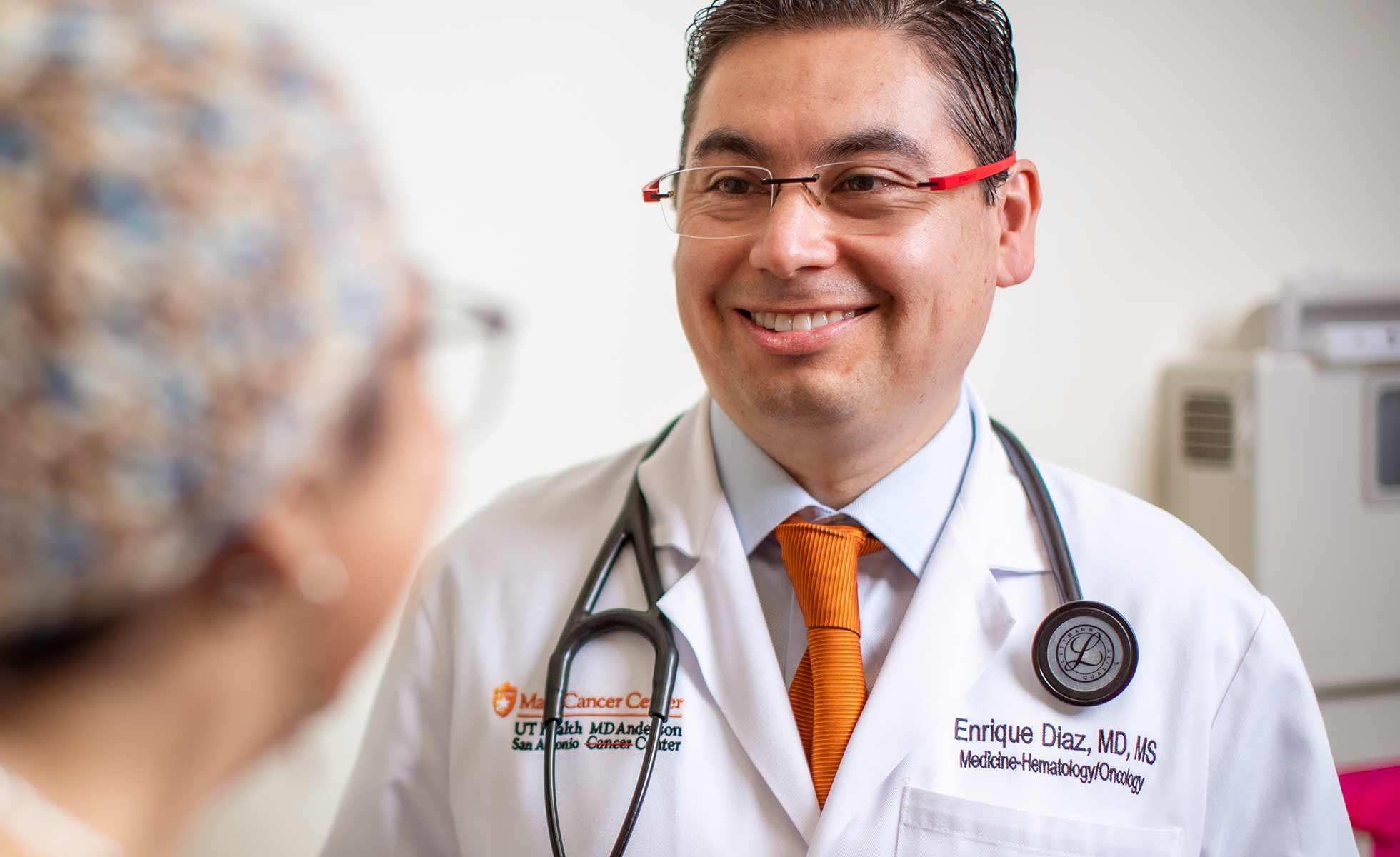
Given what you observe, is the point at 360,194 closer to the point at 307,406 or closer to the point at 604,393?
the point at 307,406

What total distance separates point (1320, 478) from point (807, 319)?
164 centimetres

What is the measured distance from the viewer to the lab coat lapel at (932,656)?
93 cm

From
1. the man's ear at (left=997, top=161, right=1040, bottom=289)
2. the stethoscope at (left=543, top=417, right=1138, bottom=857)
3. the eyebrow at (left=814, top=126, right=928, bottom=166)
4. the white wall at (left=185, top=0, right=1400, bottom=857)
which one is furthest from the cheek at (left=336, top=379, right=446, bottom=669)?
the white wall at (left=185, top=0, right=1400, bottom=857)

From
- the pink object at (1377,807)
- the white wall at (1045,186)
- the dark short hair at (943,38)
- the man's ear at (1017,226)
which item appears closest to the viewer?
the dark short hair at (943,38)

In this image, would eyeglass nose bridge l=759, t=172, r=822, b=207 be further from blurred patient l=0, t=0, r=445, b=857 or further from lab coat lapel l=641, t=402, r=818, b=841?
blurred patient l=0, t=0, r=445, b=857

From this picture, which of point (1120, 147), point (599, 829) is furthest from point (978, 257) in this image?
point (1120, 147)

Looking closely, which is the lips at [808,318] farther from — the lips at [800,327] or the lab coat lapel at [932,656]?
the lab coat lapel at [932,656]

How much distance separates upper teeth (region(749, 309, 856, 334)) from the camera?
3.29ft

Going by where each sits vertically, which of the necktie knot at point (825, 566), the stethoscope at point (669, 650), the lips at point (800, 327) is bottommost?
the stethoscope at point (669, 650)

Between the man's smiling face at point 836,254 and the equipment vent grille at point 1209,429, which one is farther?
the equipment vent grille at point 1209,429

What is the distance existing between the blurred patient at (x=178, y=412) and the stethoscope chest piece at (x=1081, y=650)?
2.49ft

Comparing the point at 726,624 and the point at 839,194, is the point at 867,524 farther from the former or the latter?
A: the point at 839,194

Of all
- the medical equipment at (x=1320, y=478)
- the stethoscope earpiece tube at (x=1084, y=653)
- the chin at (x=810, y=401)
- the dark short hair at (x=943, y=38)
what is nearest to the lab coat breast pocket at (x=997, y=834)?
the stethoscope earpiece tube at (x=1084, y=653)

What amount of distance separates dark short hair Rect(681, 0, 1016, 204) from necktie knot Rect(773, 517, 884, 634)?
0.36m
